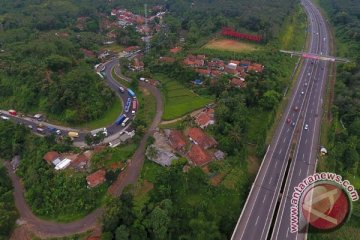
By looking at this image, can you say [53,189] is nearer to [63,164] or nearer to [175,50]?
[63,164]

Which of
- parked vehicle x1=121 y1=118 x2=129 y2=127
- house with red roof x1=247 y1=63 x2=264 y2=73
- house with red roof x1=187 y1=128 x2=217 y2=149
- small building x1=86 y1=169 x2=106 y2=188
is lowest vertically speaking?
parked vehicle x1=121 y1=118 x2=129 y2=127

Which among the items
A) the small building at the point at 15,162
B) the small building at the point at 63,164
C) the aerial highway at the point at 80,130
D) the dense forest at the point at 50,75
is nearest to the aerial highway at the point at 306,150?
the aerial highway at the point at 80,130

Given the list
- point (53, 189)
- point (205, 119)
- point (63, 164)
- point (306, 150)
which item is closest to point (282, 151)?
point (306, 150)

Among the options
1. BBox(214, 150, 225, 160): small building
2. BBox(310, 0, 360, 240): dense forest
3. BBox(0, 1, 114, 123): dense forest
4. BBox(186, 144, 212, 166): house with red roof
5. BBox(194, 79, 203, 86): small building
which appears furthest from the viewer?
BBox(194, 79, 203, 86): small building

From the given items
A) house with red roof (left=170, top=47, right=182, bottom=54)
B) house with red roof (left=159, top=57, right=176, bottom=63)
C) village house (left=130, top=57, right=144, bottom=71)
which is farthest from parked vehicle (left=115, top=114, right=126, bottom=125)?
house with red roof (left=170, top=47, right=182, bottom=54)

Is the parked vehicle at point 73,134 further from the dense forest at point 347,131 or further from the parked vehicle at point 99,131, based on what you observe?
the dense forest at point 347,131

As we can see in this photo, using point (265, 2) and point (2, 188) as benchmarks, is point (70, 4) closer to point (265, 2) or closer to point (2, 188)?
point (265, 2)

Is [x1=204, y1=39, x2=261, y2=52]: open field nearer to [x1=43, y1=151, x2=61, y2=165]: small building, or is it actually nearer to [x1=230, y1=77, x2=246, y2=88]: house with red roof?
[x1=230, y1=77, x2=246, y2=88]: house with red roof
